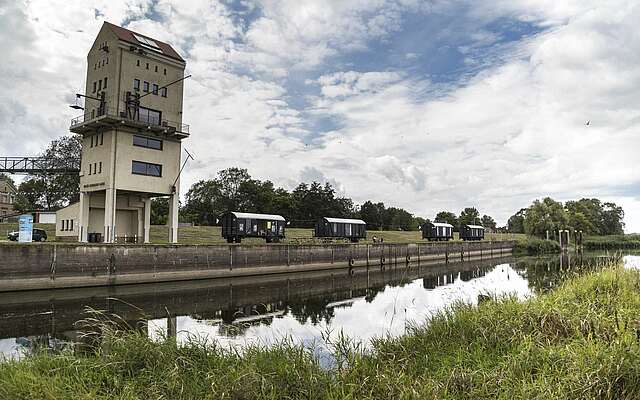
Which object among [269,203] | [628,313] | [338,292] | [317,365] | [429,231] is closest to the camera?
[317,365]

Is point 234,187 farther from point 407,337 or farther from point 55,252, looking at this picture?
point 407,337

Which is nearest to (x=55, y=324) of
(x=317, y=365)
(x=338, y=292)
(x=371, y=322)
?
(x=371, y=322)

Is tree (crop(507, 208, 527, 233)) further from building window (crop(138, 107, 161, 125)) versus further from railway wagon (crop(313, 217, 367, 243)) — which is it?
building window (crop(138, 107, 161, 125))

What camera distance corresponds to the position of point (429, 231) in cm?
7750

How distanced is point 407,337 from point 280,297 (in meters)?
17.5

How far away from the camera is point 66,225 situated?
1580 inches

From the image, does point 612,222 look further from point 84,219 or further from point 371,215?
point 84,219

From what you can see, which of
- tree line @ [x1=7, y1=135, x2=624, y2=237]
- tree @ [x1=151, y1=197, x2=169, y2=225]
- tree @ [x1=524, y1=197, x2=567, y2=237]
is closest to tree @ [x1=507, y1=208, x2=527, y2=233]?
tree line @ [x1=7, y1=135, x2=624, y2=237]

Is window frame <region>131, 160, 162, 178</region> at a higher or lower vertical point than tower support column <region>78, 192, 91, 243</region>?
higher

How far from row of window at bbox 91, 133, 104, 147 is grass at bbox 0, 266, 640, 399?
31.6m

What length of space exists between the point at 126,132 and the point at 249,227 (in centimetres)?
1433

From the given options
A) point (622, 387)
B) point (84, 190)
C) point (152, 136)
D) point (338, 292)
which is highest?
point (152, 136)

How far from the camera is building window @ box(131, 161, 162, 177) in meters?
35.4

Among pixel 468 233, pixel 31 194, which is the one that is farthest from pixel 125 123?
pixel 468 233
